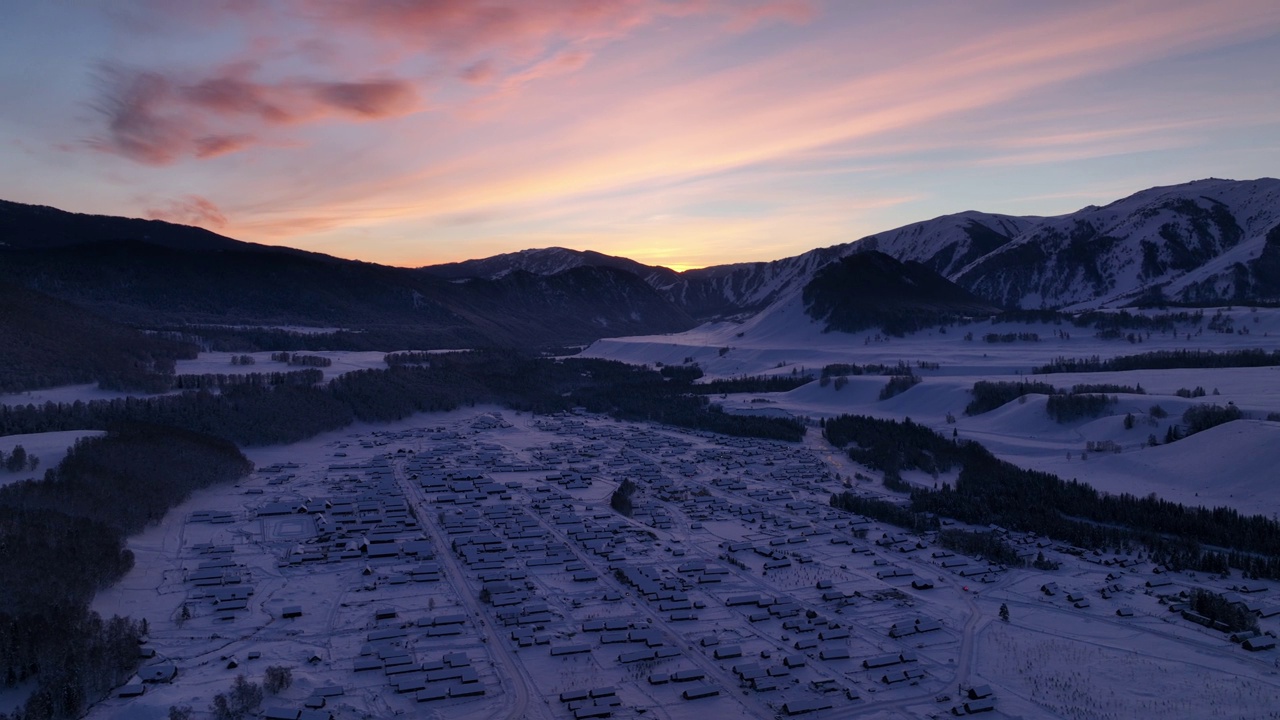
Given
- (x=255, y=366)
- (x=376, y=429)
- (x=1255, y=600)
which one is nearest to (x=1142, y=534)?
(x=1255, y=600)

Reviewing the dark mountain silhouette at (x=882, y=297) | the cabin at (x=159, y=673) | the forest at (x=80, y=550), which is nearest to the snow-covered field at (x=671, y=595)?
the cabin at (x=159, y=673)

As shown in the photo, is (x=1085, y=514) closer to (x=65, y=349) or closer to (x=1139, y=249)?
(x=65, y=349)

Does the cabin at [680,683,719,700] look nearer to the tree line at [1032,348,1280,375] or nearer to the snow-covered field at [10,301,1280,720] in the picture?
the snow-covered field at [10,301,1280,720]

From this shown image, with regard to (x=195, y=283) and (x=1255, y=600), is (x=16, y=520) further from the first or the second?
(x=195, y=283)

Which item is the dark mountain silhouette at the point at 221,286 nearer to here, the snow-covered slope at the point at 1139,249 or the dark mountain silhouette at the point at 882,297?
the dark mountain silhouette at the point at 882,297

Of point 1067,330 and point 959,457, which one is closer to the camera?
point 959,457

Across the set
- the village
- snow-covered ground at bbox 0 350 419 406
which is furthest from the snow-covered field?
snow-covered ground at bbox 0 350 419 406
